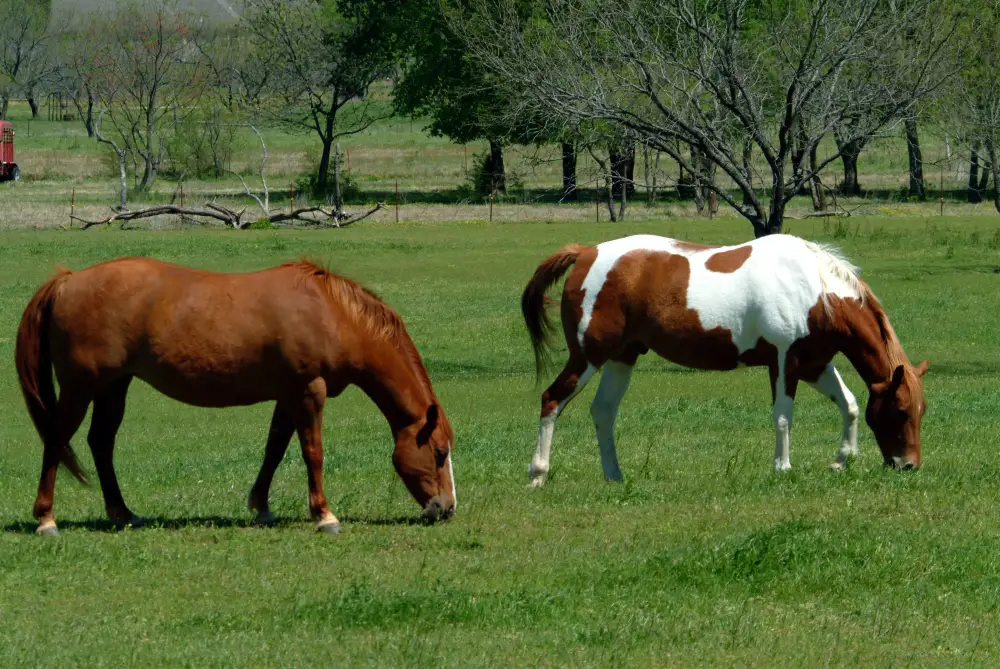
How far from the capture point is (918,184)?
195 ft

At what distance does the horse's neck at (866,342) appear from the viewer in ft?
36.3

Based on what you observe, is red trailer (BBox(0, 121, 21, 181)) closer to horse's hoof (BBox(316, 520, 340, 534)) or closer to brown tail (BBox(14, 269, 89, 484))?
brown tail (BBox(14, 269, 89, 484))

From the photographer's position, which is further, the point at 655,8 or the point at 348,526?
the point at 655,8

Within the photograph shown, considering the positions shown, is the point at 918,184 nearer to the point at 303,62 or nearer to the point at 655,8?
the point at 303,62

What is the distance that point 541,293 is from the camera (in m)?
11.9

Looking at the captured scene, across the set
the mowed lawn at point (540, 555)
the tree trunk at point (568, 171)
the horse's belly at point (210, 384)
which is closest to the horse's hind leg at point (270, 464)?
the mowed lawn at point (540, 555)

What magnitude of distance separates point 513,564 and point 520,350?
53.3 feet

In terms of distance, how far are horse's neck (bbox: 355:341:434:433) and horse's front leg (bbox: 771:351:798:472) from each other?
10.1 ft

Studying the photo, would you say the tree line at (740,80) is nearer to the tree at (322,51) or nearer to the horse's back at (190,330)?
the horse's back at (190,330)

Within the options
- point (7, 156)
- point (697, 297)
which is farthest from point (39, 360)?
point (7, 156)

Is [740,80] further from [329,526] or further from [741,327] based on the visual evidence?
[329,526]

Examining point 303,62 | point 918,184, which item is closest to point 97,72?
point 303,62

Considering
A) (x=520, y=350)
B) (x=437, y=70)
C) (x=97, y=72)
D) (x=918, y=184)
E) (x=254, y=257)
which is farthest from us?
(x=97, y=72)

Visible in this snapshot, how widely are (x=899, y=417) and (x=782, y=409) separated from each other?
891 mm
